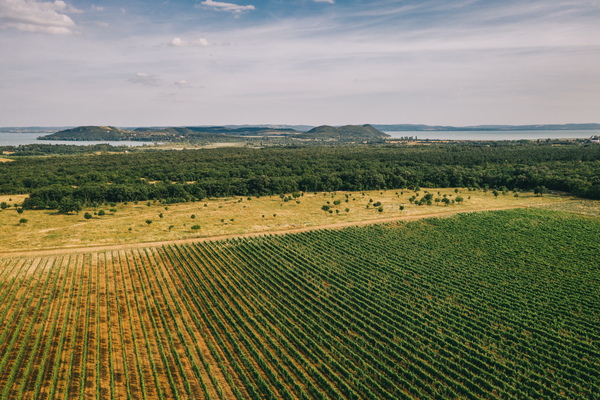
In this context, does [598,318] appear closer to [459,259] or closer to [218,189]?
[459,259]

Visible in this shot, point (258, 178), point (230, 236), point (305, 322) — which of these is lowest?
point (305, 322)

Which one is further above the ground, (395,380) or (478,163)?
(478,163)

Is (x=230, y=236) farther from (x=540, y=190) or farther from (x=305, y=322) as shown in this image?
(x=540, y=190)

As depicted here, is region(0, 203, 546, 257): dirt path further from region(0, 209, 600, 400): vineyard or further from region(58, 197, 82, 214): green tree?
region(58, 197, 82, 214): green tree

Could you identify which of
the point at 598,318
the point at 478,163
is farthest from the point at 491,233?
the point at 478,163

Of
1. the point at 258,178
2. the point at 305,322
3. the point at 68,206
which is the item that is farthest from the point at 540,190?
the point at 68,206

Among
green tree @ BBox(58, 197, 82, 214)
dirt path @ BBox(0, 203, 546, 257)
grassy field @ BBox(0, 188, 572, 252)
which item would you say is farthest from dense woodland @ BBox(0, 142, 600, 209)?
dirt path @ BBox(0, 203, 546, 257)

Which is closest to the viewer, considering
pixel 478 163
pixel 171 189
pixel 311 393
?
pixel 311 393
